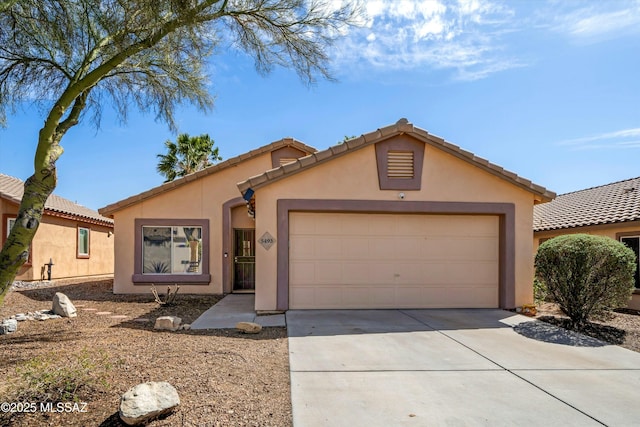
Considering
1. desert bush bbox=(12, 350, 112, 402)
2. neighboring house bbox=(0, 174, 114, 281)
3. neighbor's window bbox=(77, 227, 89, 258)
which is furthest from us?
neighbor's window bbox=(77, 227, 89, 258)

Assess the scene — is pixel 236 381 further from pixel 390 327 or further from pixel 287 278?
pixel 287 278

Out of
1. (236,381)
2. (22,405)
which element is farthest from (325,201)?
(22,405)

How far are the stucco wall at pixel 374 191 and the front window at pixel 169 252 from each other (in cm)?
562

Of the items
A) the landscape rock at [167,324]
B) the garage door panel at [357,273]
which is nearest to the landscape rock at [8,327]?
the landscape rock at [167,324]

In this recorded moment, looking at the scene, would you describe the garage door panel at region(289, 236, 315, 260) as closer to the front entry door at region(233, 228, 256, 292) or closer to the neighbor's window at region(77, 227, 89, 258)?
the front entry door at region(233, 228, 256, 292)

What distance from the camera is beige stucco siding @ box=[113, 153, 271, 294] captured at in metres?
14.1

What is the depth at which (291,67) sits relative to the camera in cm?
837

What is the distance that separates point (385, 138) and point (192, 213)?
299 inches

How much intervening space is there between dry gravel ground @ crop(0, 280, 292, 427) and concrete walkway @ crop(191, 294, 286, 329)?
0.49 meters

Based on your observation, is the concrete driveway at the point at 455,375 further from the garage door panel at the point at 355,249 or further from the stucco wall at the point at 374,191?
the garage door panel at the point at 355,249

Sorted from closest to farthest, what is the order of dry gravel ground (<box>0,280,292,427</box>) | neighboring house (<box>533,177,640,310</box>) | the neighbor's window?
dry gravel ground (<box>0,280,292,427</box>) → neighboring house (<box>533,177,640,310</box>) → the neighbor's window

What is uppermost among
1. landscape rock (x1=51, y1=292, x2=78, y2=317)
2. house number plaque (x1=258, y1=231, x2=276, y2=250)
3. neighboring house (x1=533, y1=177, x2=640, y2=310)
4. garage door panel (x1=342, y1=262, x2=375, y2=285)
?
neighboring house (x1=533, y1=177, x2=640, y2=310)

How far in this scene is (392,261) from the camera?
1016 centimetres

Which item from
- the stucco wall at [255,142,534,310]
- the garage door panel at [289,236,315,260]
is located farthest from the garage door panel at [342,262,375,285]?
the stucco wall at [255,142,534,310]
